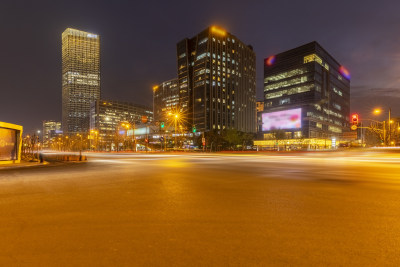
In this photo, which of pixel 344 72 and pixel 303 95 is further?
pixel 344 72

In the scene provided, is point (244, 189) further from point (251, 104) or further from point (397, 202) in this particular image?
point (251, 104)

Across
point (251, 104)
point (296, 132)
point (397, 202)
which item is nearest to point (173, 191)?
point (397, 202)

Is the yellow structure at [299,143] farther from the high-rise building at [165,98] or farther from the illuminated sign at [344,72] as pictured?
the high-rise building at [165,98]

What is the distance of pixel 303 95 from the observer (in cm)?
10950

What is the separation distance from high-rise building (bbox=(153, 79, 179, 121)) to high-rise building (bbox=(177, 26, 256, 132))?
8.63m

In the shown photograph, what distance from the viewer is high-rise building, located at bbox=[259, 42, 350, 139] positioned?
104m

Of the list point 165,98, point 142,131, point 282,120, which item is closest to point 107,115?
point 165,98

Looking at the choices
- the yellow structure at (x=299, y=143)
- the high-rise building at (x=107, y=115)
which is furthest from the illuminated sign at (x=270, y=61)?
the high-rise building at (x=107, y=115)

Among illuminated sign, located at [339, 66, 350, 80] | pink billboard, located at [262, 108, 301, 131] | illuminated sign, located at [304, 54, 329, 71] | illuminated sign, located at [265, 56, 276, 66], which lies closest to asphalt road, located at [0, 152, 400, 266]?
pink billboard, located at [262, 108, 301, 131]

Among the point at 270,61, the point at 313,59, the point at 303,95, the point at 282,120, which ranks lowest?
the point at 282,120

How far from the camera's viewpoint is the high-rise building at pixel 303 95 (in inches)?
4097

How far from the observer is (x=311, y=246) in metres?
3.74

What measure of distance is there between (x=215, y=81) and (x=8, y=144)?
12628 centimetres

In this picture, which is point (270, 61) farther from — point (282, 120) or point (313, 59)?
point (282, 120)
